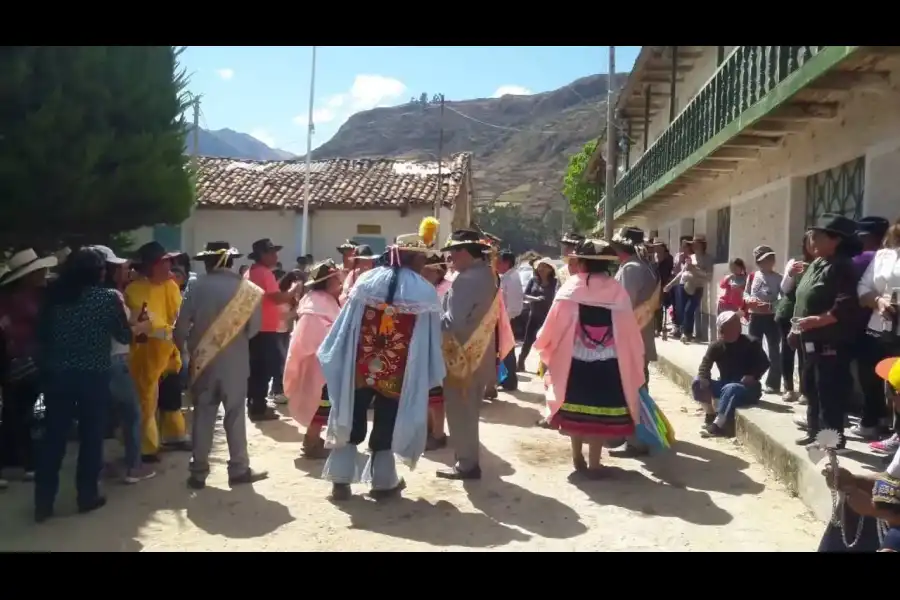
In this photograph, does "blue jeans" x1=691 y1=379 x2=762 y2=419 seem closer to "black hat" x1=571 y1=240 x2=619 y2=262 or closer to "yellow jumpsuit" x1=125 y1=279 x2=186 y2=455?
"black hat" x1=571 y1=240 x2=619 y2=262

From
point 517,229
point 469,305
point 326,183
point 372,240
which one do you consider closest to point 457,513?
point 469,305

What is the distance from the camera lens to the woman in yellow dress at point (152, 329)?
19.1 feet

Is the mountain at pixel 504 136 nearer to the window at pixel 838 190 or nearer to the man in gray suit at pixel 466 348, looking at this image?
the window at pixel 838 190

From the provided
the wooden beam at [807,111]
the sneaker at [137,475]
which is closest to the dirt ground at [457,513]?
the sneaker at [137,475]

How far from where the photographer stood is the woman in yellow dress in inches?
229

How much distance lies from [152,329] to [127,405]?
65 cm

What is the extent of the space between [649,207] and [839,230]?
15218mm

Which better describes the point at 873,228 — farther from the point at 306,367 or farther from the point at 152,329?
the point at 152,329

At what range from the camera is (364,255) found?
7664 millimetres

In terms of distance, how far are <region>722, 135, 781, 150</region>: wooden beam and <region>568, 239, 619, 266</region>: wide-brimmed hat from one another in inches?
182

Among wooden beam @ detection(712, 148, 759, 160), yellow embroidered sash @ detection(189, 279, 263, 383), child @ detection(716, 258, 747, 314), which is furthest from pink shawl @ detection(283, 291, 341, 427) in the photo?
wooden beam @ detection(712, 148, 759, 160)

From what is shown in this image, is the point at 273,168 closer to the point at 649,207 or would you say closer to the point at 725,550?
the point at 649,207

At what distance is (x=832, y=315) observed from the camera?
5207 mm

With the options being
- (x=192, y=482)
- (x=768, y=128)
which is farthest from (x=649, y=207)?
(x=192, y=482)
